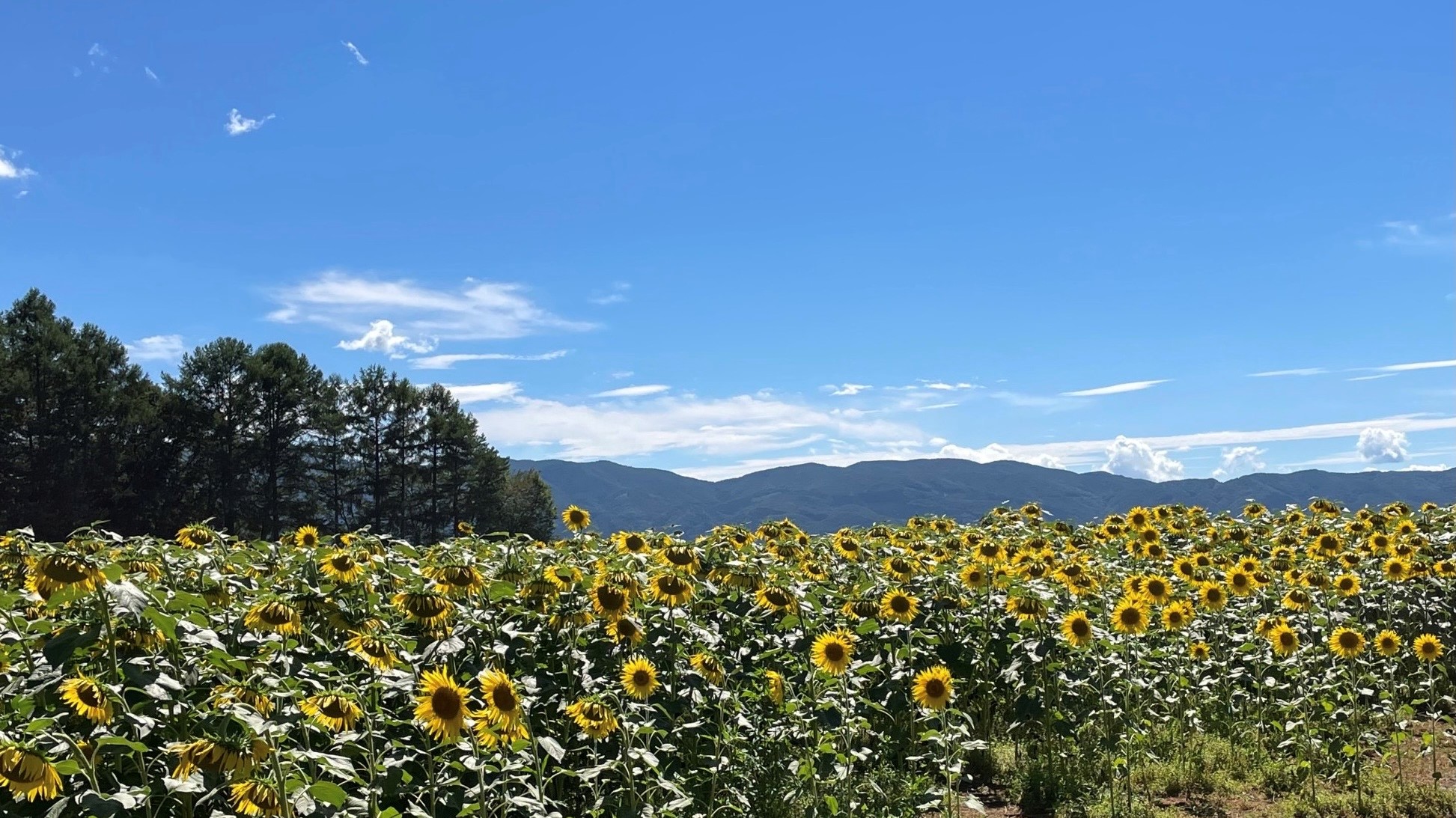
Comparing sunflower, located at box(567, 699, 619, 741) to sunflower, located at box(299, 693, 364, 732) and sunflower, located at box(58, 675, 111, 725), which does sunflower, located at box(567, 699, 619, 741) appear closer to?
sunflower, located at box(299, 693, 364, 732)

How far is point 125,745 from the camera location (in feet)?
10.1

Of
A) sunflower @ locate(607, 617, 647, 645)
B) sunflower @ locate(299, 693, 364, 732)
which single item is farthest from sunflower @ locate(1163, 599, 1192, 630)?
sunflower @ locate(299, 693, 364, 732)

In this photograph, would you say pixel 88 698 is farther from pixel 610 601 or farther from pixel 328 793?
pixel 610 601

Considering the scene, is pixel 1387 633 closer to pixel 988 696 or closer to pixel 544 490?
pixel 988 696

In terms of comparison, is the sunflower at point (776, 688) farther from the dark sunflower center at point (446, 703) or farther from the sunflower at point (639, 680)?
the dark sunflower center at point (446, 703)

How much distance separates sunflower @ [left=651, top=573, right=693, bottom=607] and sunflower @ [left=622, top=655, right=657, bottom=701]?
63cm

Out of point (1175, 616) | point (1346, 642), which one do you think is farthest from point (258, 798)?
point (1346, 642)

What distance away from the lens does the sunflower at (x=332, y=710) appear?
3299 mm

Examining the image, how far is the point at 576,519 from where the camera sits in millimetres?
7938

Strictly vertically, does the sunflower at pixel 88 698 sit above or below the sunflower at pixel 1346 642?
above

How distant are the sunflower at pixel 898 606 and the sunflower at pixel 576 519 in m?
2.79

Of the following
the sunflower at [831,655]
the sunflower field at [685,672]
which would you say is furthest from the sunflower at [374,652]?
the sunflower at [831,655]

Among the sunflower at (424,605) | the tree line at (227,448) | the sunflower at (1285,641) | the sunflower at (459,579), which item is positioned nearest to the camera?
the sunflower at (424,605)

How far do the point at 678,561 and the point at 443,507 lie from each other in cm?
5373
